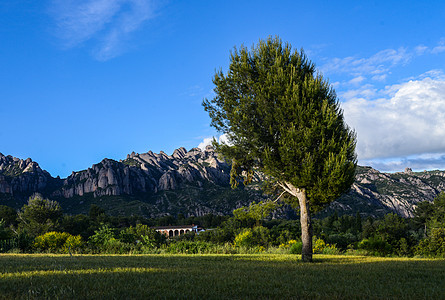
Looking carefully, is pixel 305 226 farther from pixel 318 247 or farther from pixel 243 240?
pixel 243 240

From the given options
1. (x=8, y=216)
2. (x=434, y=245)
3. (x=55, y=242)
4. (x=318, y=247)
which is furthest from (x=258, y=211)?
(x=8, y=216)

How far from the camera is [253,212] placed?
1798 centimetres

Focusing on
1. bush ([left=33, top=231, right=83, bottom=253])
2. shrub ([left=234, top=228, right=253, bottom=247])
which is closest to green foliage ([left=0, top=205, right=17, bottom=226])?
bush ([left=33, top=231, right=83, bottom=253])

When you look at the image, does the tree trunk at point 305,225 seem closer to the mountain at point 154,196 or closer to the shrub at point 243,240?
the shrub at point 243,240

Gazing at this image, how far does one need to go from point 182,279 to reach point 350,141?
11.0 meters

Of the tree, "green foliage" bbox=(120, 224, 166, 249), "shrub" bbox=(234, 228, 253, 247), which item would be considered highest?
the tree

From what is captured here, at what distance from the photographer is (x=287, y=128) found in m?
15.5

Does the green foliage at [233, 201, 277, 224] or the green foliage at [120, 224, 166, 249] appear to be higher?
the green foliage at [233, 201, 277, 224]

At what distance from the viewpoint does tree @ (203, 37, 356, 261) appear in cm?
1473

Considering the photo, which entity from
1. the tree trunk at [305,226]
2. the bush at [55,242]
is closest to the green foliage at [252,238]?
the tree trunk at [305,226]

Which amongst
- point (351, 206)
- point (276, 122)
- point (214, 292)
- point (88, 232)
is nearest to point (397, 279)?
point (214, 292)

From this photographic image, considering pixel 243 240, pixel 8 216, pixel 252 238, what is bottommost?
pixel 252 238

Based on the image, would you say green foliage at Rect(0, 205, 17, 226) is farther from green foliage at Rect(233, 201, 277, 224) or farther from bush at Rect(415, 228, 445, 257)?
bush at Rect(415, 228, 445, 257)

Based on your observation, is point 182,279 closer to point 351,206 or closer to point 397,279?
point 397,279
